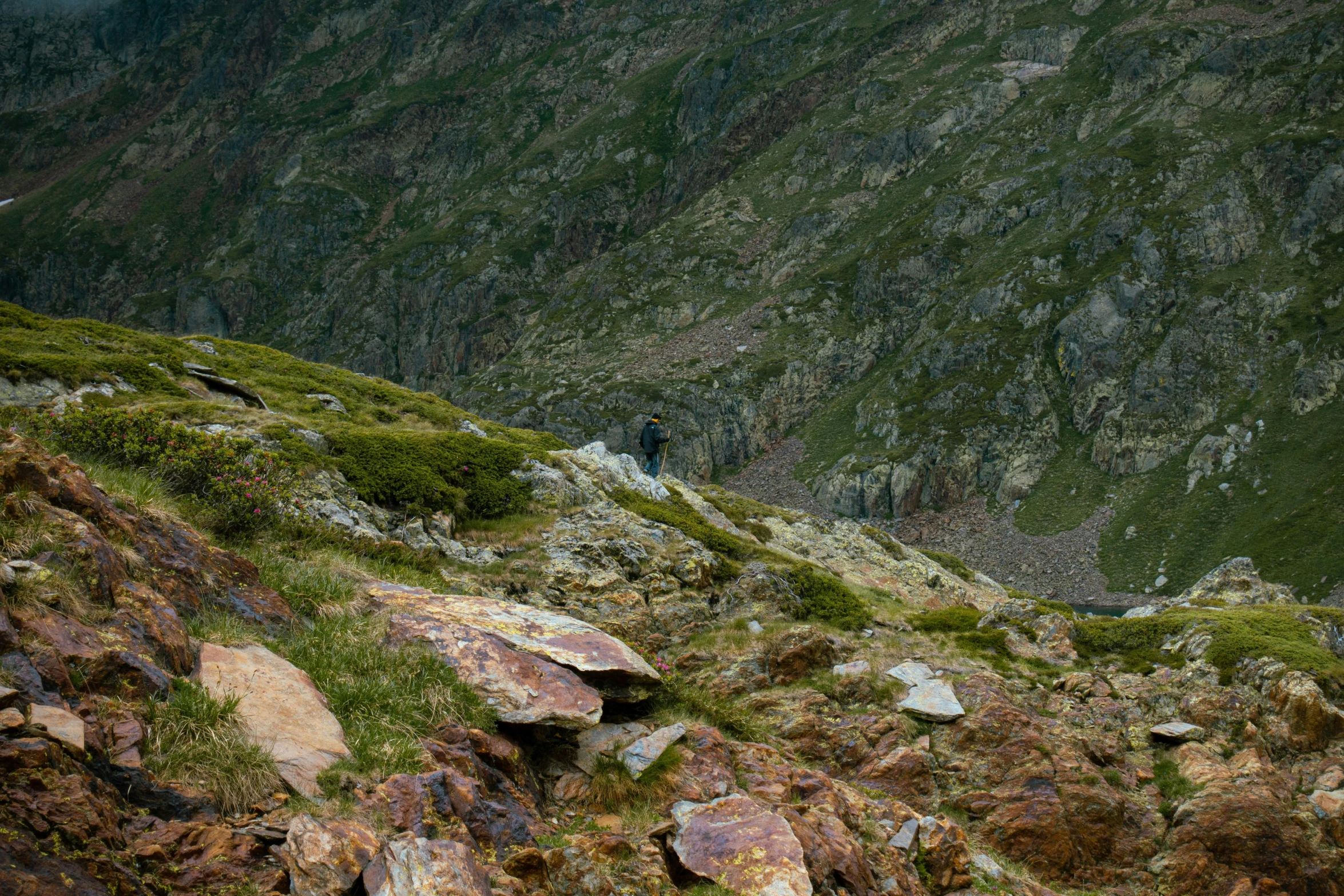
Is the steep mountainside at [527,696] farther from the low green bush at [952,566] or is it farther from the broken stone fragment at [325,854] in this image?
the low green bush at [952,566]

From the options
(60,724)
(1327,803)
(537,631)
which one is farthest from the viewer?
(1327,803)

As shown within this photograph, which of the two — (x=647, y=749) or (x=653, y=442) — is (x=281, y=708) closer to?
(x=647, y=749)

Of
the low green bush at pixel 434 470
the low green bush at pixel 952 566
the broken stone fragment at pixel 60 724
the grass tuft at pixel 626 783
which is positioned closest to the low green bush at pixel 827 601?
the low green bush at pixel 434 470

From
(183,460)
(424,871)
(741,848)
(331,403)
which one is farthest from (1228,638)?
(331,403)

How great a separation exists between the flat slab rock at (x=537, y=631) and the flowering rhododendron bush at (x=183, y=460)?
111 inches

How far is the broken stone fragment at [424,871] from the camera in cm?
561

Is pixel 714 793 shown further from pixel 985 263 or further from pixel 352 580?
pixel 985 263

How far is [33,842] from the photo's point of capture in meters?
4.39

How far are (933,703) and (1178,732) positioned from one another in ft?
18.6

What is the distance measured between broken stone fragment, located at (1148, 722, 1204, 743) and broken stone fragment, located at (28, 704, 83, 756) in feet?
61.7

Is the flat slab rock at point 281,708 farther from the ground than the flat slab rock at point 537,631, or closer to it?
farther from the ground

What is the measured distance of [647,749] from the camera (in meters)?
9.23

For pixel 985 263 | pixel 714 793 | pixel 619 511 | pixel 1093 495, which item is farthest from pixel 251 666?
pixel 985 263

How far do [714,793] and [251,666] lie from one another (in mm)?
5439
